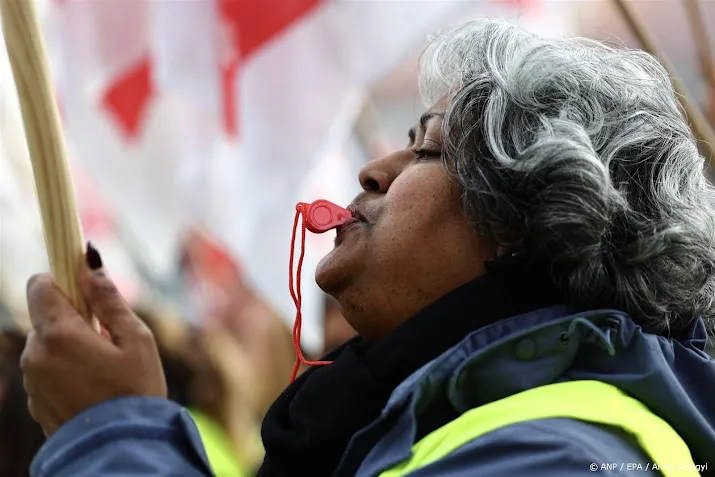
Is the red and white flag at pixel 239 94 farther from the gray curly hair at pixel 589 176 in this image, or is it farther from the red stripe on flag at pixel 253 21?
the gray curly hair at pixel 589 176

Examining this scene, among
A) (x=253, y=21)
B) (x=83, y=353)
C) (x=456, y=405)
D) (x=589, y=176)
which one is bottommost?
(x=456, y=405)

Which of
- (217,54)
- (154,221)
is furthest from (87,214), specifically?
(217,54)

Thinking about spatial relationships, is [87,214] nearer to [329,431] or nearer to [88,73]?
[88,73]

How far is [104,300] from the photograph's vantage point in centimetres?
129

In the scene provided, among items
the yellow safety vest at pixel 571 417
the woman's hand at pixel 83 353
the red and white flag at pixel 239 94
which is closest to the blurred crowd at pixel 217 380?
the red and white flag at pixel 239 94

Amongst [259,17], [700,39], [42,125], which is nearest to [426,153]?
[42,125]

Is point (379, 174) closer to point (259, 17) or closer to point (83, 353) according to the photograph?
point (83, 353)

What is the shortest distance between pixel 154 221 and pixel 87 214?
2195 mm

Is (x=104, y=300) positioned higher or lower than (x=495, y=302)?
higher

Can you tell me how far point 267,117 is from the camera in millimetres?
3000

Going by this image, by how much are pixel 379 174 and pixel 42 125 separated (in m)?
0.45

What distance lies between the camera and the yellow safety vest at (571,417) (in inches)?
40.4

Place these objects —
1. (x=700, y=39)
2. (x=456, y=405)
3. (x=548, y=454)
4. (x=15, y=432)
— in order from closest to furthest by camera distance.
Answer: (x=548, y=454), (x=456, y=405), (x=700, y=39), (x=15, y=432)

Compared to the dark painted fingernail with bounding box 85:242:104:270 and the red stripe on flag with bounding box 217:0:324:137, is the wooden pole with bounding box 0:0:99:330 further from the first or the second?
the red stripe on flag with bounding box 217:0:324:137
